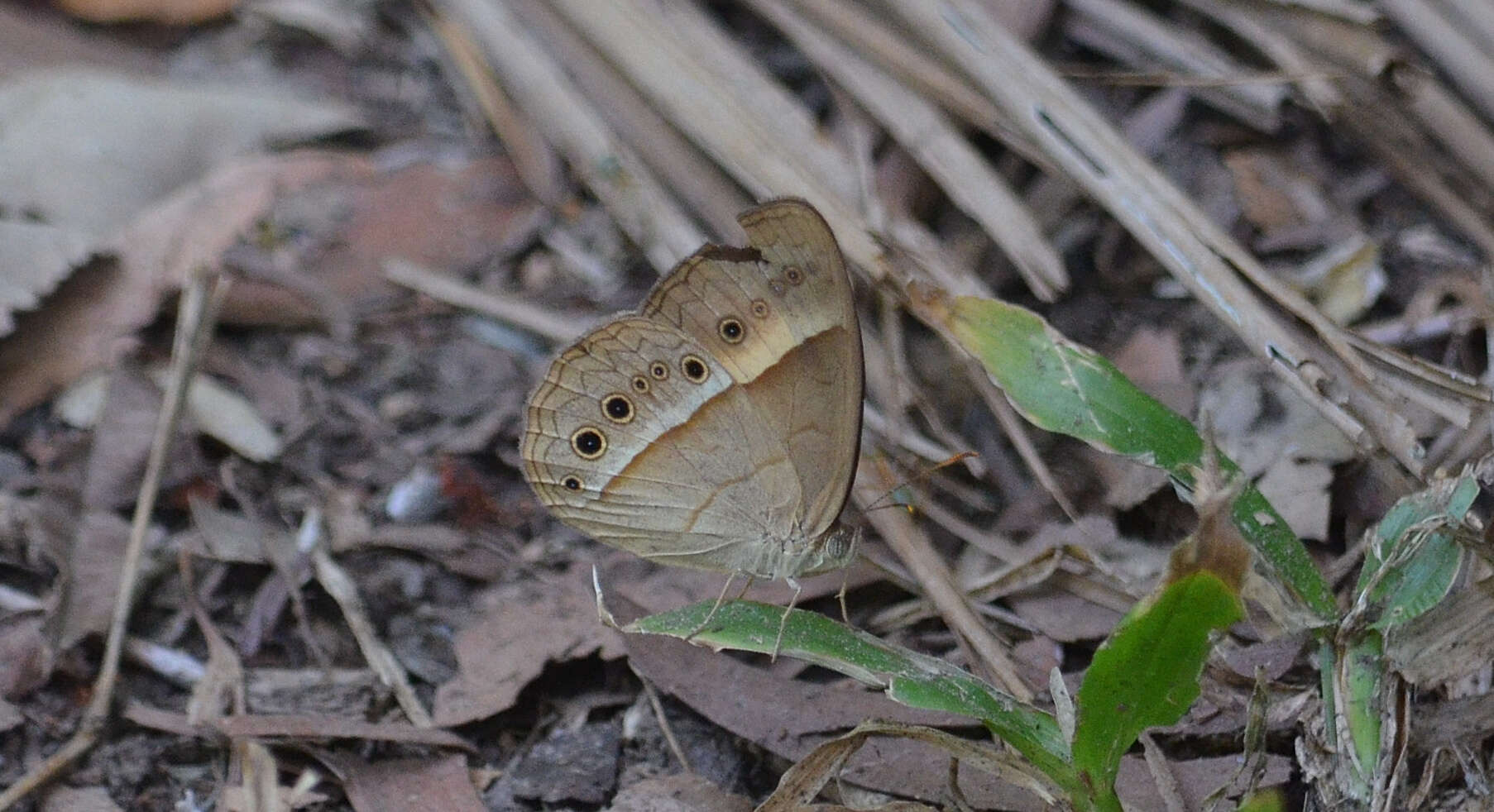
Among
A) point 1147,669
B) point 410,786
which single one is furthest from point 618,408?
point 1147,669

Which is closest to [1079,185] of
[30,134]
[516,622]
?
[516,622]

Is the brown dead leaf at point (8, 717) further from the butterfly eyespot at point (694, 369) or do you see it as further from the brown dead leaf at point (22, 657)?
the butterfly eyespot at point (694, 369)

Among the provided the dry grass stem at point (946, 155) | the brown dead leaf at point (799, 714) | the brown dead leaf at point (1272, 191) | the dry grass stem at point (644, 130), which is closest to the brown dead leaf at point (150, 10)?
the dry grass stem at point (644, 130)

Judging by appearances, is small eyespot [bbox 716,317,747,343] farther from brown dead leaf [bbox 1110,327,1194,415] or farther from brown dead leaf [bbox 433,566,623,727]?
brown dead leaf [bbox 1110,327,1194,415]

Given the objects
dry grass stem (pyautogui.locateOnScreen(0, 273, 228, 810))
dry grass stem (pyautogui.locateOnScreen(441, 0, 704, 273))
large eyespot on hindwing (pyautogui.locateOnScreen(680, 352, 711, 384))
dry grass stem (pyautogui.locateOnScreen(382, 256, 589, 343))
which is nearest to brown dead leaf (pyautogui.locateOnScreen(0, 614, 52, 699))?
dry grass stem (pyautogui.locateOnScreen(0, 273, 228, 810))

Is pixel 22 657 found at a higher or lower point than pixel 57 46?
lower

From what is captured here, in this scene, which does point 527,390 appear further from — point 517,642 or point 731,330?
point 731,330
